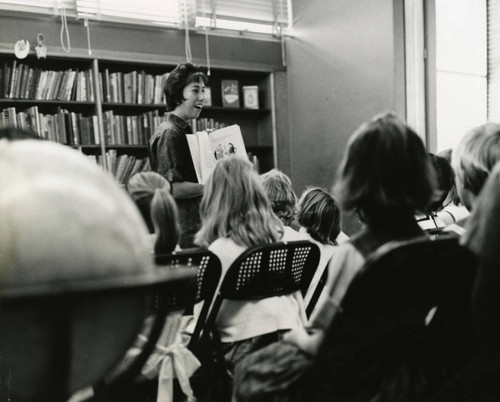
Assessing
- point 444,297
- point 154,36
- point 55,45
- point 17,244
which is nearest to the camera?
point 17,244

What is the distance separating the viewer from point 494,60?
5.90 m

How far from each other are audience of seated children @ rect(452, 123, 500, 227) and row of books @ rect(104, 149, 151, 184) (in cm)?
395

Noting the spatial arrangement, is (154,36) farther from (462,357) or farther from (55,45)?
(462,357)

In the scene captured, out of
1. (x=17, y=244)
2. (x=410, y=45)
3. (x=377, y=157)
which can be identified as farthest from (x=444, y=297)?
(x=410, y=45)

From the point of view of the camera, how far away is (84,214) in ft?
2.03

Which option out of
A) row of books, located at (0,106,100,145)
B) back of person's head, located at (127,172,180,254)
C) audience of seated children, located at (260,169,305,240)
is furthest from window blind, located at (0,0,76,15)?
back of person's head, located at (127,172,180,254)

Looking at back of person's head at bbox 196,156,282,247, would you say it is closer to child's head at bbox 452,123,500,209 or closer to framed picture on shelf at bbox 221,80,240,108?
child's head at bbox 452,123,500,209

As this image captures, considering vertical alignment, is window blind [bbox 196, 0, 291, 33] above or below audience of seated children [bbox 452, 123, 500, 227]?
above

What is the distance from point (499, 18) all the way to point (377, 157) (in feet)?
17.6

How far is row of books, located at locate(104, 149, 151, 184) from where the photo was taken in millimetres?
5223

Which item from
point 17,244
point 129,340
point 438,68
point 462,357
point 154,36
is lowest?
point 462,357

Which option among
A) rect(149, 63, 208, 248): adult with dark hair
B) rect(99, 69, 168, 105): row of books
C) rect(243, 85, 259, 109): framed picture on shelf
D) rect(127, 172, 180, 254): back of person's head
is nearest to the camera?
rect(127, 172, 180, 254): back of person's head

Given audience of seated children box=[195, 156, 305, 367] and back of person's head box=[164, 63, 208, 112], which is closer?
audience of seated children box=[195, 156, 305, 367]

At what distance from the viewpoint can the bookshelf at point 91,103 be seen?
16.0 ft
